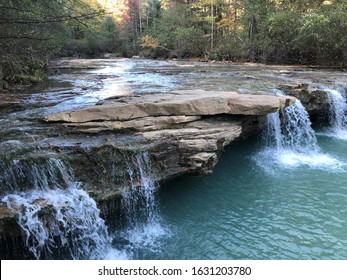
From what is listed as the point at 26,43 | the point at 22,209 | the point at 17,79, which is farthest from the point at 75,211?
the point at 17,79

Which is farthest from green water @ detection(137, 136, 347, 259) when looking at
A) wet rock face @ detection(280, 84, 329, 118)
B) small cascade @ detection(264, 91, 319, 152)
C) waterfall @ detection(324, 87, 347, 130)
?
waterfall @ detection(324, 87, 347, 130)

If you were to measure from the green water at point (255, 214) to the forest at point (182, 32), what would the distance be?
365 cm

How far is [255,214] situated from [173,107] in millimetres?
2554

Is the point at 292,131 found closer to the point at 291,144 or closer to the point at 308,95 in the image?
the point at 291,144

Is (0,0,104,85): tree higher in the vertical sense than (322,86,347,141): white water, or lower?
higher

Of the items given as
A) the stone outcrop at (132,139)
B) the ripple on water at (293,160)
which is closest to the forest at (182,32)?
the stone outcrop at (132,139)

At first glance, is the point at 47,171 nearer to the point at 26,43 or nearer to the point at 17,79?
the point at 26,43

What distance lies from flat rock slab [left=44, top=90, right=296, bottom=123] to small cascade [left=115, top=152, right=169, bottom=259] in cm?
115

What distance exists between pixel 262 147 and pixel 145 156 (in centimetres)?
456

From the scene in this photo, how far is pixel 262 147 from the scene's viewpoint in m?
8.67

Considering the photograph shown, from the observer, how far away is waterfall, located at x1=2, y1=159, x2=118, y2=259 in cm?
402

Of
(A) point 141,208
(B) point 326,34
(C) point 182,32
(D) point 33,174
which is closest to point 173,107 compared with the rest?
(A) point 141,208

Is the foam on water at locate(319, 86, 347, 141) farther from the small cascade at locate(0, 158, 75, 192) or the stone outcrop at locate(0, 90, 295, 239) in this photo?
the small cascade at locate(0, 158, 75, 192)

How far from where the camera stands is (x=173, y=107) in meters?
6.17
